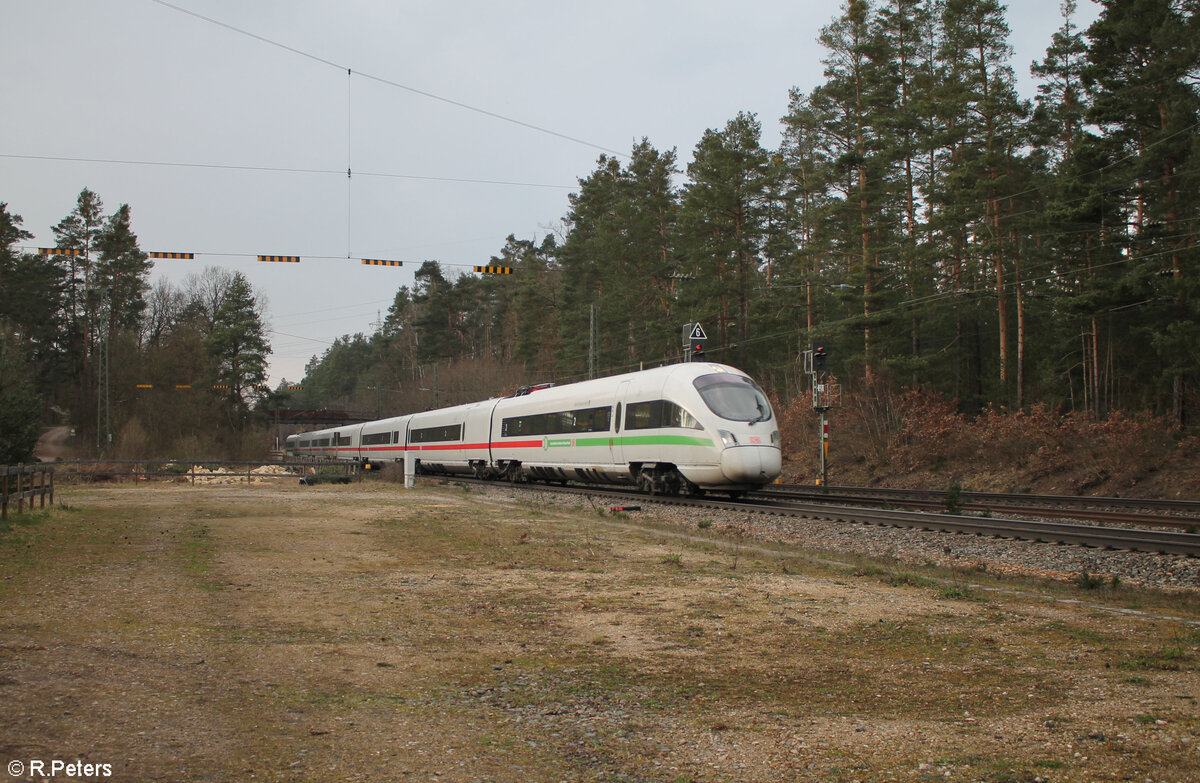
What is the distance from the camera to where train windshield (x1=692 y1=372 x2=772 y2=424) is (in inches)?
770

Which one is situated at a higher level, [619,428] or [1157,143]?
[1157,143]

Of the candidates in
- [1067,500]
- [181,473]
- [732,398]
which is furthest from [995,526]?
[181,473]

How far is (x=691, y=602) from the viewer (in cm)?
814

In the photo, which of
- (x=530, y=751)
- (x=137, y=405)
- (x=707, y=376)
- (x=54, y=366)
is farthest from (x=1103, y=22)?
(x=54, y=366)

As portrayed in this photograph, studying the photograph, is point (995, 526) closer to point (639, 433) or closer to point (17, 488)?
point (639, 433)

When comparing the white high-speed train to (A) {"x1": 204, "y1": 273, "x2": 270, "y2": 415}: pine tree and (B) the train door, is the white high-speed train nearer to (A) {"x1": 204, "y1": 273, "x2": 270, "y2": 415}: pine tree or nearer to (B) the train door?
(B) the train door

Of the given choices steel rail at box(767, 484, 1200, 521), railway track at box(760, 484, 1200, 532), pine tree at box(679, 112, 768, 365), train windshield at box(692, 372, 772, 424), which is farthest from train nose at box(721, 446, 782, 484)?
pine tree at box(679, 112, 768, 365)

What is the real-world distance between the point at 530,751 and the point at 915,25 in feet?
134

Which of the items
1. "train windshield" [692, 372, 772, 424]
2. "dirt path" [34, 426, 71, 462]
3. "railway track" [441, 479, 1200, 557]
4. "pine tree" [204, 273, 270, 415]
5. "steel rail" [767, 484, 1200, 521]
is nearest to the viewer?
"railway track" [441, 479, 1200, 557]

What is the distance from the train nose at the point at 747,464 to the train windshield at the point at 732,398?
74cm

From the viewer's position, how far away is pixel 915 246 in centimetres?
3309

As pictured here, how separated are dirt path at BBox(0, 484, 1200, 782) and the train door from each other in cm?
1243

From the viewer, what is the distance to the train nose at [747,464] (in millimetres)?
18969

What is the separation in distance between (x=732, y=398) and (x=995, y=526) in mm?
7487
